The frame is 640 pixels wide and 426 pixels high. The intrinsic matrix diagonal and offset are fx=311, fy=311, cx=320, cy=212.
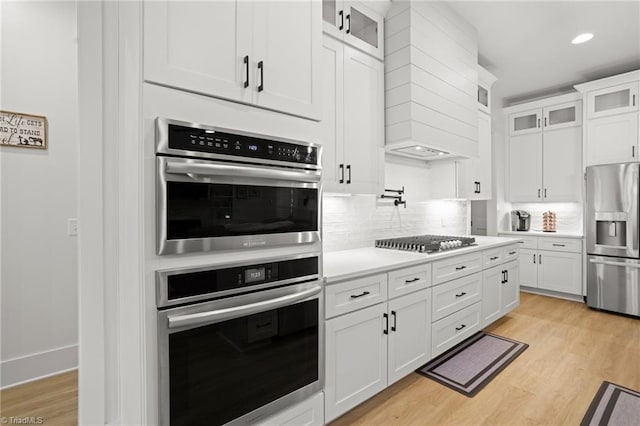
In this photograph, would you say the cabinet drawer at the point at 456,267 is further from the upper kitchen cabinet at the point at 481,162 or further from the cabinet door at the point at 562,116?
the cabinet door at the point at 562,116

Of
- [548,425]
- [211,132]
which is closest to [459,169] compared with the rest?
[548,425]

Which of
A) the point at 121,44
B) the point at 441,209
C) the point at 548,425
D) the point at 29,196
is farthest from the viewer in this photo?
the point at 441,209

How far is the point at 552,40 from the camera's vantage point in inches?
129

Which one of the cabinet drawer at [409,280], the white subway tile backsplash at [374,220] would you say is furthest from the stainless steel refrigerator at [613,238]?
the cabinet drawer at [409,280]

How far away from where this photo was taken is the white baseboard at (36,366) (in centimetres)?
219

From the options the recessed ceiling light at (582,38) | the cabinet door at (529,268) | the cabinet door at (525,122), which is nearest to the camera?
the recessed ceiling light at (582,38)

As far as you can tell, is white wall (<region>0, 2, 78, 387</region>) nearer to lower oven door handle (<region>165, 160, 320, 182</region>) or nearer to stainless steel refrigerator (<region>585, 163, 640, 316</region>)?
lower oven door handle (<region>165, 160, 320, 182</region>)

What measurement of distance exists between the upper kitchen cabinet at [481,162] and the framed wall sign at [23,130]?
378 cm

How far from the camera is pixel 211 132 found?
1.25 meters

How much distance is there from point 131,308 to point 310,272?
31.4 inches

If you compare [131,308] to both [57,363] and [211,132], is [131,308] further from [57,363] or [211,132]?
[57,363]

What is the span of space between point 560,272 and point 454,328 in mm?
2713

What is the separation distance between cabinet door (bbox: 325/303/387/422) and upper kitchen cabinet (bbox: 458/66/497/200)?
214cm

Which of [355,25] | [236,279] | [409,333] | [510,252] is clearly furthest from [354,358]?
[510,252]
